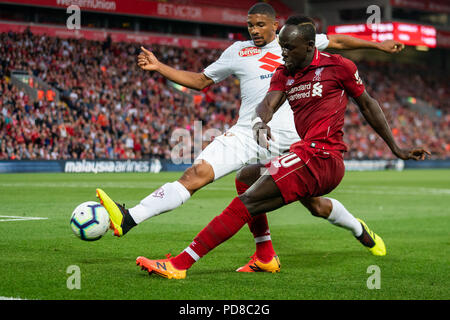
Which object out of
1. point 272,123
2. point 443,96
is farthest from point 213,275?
point 443,96

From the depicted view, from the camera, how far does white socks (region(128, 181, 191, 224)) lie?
6023 mm

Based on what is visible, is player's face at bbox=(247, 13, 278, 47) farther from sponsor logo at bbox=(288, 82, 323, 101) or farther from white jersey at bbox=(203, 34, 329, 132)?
sponsor logo at bbox=(288, 82, 323, 101)

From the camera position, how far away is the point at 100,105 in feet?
101

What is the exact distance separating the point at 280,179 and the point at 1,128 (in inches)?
890

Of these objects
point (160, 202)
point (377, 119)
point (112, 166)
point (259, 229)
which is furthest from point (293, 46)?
point (112, 166)


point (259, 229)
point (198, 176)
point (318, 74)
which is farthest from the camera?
point (259, 229)

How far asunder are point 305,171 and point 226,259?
1.92 meters

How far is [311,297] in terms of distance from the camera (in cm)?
513

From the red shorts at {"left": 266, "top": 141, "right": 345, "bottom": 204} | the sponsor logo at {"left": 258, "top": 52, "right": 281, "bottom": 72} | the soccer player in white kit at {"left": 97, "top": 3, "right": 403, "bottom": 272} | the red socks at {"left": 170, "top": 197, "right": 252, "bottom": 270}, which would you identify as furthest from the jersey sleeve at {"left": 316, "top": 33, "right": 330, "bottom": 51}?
the red socks at {"left": 170, "top": 197, "right": 252, "bottom": 270}

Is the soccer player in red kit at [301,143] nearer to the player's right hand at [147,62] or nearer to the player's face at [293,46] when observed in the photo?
the player's face at [293,46]

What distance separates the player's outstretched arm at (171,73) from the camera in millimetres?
6803

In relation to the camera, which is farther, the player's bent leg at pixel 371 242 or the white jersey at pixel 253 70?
the player's bent leg at pixel 371 242

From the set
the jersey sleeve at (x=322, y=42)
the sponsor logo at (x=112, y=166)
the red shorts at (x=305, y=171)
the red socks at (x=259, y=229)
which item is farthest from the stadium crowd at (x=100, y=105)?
the red shorts at (x=305, y=171)

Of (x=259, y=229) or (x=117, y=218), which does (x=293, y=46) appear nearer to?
(x=259, y=229)
